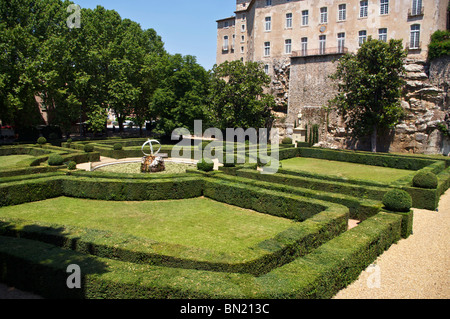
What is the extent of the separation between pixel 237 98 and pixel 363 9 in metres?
19.0

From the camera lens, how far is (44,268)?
20.8 feet

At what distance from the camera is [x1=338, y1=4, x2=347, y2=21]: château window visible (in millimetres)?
39125

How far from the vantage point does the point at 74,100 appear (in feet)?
114

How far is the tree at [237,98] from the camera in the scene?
125 ft

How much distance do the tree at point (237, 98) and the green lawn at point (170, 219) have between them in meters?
24.4

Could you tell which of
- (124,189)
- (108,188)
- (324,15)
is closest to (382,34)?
(324,15)

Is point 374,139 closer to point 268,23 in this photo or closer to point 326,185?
point 326,185

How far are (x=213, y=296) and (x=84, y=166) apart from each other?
70.4 feet

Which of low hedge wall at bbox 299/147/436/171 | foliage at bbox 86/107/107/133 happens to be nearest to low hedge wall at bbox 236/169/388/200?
low hedge wall at bbox 299/147/436/171

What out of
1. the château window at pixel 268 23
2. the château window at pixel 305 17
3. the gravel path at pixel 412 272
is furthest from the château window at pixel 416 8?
the gravel path at pixel 412 272

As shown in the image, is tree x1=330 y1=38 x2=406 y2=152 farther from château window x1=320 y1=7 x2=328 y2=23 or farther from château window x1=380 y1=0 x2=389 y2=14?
château window x1=320 y1=7 x2=328 y2=23

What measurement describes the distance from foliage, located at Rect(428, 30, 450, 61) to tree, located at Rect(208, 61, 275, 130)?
717 inches

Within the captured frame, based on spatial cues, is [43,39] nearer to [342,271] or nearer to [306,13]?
[306,13]
